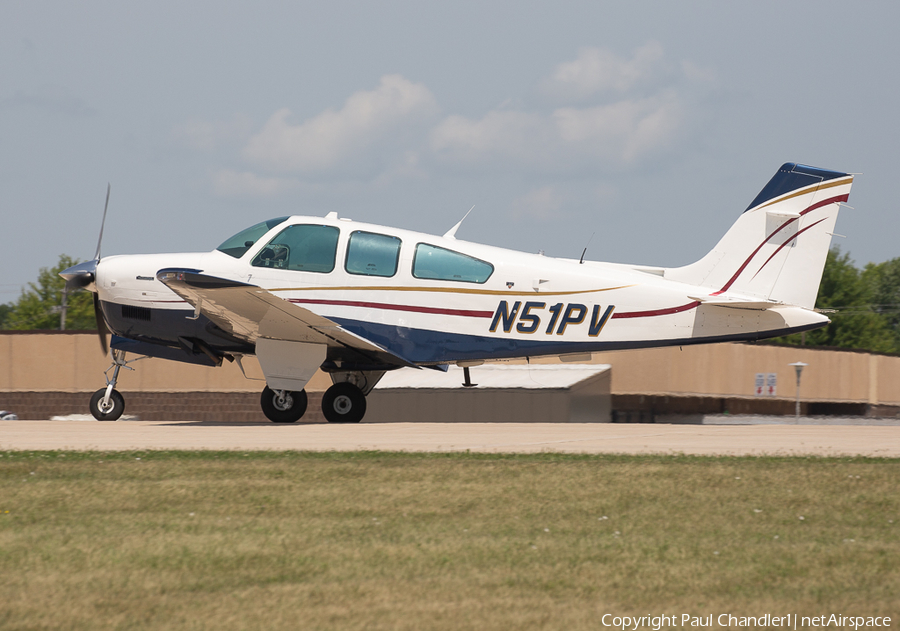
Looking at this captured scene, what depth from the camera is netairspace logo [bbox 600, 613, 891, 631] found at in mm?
4043

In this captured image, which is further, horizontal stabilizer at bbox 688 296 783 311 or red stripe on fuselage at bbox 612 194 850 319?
red stripe on fuselage at bbox 612 194 850 319

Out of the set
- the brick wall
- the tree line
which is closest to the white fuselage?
the brick wall

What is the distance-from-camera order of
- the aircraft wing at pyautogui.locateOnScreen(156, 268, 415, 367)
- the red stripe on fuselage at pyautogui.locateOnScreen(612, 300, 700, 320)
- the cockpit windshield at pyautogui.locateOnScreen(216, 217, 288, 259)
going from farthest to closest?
1. the cockpit windshield at pyautogui.locateOnScreen(216, 217, 288, 259)
2. the red stripe on fuselage at pyautogui.locateOnScreen(612, 300, 700, 320)
3. the aircraft wing at pyautogui.locateOnScreen(156, 268, 415, 367)

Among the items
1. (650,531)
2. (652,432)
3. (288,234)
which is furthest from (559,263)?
(650,531)

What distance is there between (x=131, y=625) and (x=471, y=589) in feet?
5.22

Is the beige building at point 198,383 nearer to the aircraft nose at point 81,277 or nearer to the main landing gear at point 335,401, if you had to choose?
the main landing gear at point 335,401

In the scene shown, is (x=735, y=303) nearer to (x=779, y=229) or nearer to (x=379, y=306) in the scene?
(x=779, y=229)

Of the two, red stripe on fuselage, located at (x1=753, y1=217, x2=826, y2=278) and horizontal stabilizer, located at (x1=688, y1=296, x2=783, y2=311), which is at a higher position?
red stripe on fuselage, located at (x1=753, y1=217, x2=826, y2=278)

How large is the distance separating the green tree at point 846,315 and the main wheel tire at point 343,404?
69.8 metres

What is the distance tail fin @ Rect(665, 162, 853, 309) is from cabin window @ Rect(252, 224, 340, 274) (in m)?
5.62

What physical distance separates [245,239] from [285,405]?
2.64m

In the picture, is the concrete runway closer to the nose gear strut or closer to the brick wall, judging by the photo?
the nose gear strut

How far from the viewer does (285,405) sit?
569 inches

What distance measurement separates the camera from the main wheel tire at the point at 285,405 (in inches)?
568
